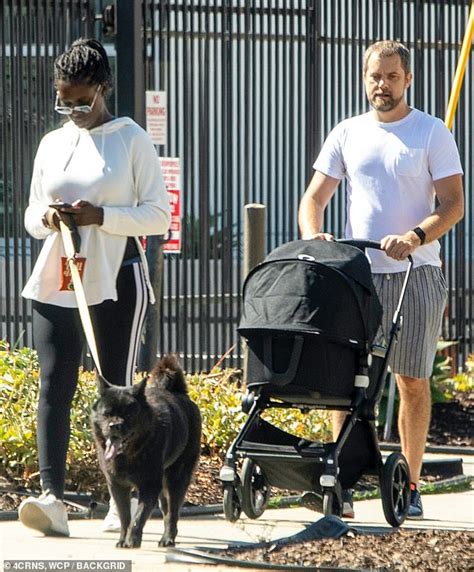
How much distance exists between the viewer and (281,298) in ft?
20.4

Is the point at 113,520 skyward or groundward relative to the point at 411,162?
groundward

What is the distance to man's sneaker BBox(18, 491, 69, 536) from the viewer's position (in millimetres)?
6004

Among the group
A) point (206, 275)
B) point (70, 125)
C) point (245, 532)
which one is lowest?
point (245, 532)

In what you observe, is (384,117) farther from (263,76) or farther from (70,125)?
(263,76)

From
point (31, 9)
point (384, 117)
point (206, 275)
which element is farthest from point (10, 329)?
point (384, 117)

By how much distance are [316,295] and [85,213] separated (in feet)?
3.47

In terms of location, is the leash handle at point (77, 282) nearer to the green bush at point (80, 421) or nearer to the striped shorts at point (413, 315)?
the green bush at point (80, 421)

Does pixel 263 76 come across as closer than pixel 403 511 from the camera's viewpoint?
No

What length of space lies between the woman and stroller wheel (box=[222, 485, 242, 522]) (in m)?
0.51

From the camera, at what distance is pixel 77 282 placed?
614cm

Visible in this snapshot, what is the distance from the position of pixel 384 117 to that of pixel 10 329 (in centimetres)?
530

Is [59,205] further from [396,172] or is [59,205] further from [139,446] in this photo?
[396,172]

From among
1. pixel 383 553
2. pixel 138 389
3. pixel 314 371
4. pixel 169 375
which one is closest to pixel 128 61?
pixel 169 375

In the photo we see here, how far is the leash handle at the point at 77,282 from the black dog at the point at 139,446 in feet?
0.88
